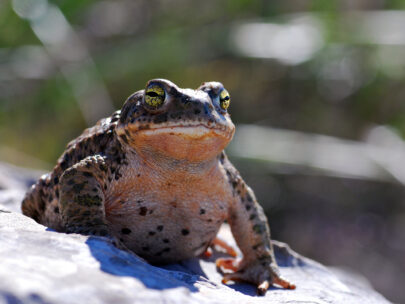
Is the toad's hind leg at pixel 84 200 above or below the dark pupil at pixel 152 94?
below

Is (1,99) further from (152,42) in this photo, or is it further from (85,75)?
(152,42)

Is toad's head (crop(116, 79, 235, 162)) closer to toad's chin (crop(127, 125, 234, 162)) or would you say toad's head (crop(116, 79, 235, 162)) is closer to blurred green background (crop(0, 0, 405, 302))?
toad's chin (crop(127, 125, 234, 162))

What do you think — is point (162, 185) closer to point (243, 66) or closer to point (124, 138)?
point (124, 138)

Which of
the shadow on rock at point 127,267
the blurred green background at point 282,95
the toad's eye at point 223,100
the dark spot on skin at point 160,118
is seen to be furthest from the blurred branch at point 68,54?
the shadow on rock at point 127,267

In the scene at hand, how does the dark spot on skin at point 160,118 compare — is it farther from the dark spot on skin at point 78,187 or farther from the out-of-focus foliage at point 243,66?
the out-of-focus foliage at point 243,66

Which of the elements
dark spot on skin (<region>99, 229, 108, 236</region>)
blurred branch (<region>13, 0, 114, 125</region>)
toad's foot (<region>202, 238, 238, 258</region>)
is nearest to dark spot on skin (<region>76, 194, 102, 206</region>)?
dark spot on skin (<region>99, 229, 108, 236</region>)

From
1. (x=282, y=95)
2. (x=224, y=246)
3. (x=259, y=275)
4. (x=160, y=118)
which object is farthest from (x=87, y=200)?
(x=282, y=95)

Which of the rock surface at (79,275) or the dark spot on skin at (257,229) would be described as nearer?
the rock surface at (79,275)

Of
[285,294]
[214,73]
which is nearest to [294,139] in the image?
[214,73]
